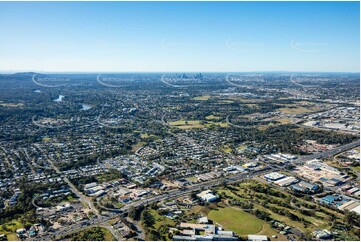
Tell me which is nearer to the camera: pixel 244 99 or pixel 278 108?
pixel 278 108

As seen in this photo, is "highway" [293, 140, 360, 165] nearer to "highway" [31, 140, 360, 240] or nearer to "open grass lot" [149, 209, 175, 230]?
"highway" [31, 140, 360, 240]

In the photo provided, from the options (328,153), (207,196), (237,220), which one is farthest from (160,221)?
(328,153)

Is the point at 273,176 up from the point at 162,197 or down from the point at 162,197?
up

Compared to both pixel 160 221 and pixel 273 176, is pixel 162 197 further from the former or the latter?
pixel 273 176

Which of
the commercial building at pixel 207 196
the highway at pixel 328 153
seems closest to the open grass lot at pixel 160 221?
the commercial building at pixel 207 196

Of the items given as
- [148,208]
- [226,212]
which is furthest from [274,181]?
[148,208]

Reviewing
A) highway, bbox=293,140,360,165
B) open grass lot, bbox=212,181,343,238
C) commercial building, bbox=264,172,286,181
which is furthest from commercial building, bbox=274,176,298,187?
highway, bbox=293,140,360,165

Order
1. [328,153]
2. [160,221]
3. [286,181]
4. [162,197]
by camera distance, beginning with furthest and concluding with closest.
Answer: [328,153] → [286,181] → [162,197] → [160,221]

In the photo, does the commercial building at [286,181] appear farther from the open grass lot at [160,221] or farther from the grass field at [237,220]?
the open grass lot at [160,221]

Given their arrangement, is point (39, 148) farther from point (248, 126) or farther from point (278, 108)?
point (278, 108)
